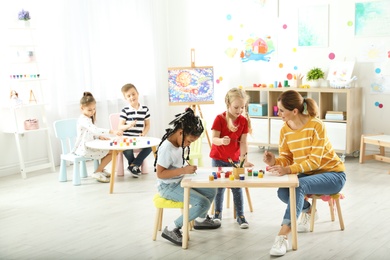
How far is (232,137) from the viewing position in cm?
413

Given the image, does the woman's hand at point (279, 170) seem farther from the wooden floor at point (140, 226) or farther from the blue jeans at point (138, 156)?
the blue jeans at point (138, 156)

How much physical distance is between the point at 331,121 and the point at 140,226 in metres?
3.26

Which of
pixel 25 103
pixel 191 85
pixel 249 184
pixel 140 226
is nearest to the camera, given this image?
pixel 249 184

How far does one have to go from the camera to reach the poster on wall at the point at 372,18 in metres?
6.40

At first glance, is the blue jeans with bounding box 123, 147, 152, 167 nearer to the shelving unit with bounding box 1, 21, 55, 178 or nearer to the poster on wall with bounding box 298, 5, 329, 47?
the shelving unit with bounding box 1, 21, 55, 178

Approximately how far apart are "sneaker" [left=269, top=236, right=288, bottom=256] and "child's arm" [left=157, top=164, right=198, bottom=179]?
68 cm

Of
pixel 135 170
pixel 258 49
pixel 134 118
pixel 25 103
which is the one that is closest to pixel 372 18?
pixel 258 49

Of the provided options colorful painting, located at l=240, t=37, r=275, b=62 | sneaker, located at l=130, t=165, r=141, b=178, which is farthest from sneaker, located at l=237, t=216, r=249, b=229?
colorful painting, located at l=240, t=37, r=275, b=62

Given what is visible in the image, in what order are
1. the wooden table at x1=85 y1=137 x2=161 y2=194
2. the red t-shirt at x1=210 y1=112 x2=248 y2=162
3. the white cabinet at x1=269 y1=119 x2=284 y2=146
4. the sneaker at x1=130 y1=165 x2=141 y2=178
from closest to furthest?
1. the red t-shirt at x1=210 y1=112 x2=248 y2=162
2. the wooden table at x1=85 y1=137 x2=161 y2=194
3. the sneaker at x1=130 y1=165 x2=141 y2=178
4. the white cabinet at x1=269 y1=119 x2=284 y2=146

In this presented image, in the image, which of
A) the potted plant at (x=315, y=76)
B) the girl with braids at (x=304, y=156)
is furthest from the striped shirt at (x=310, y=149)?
the potted plant at (x=315, y=76)

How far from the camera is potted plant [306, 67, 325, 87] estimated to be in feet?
22.1

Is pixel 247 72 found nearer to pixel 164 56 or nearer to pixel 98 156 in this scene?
pixel 164 56

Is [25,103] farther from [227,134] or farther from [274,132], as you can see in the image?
[274,132]

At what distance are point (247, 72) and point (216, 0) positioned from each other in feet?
3.56
